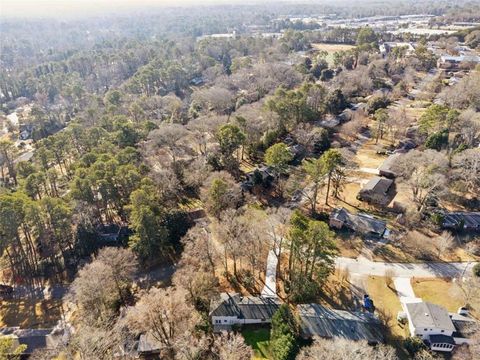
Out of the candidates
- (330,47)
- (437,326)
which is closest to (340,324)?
(437,326)

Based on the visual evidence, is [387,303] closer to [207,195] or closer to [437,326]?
[437,326]

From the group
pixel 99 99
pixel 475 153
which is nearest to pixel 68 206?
pixel 475 153

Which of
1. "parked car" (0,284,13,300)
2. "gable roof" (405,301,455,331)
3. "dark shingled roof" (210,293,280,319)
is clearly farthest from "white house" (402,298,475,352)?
"parked car" (0,284,13,300)

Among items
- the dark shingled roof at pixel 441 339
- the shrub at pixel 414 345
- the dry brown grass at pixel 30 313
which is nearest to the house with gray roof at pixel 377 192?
the dark shingled roof at pixel 441 339

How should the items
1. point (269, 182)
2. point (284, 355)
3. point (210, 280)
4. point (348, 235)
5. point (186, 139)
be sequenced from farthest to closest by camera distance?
point (186, 139)
point (269, 182)
point (348, 235)
point (210, 280)
point (284, 355)

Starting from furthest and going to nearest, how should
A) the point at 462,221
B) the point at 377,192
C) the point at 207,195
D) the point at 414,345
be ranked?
the point at 377,192, the point at 207,195, the point at 462,221, the point at 414,345

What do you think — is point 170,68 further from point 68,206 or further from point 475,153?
point 475,153

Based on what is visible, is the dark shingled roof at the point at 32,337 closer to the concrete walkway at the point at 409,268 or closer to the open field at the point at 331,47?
the concrete walkway at the point at 409,268
